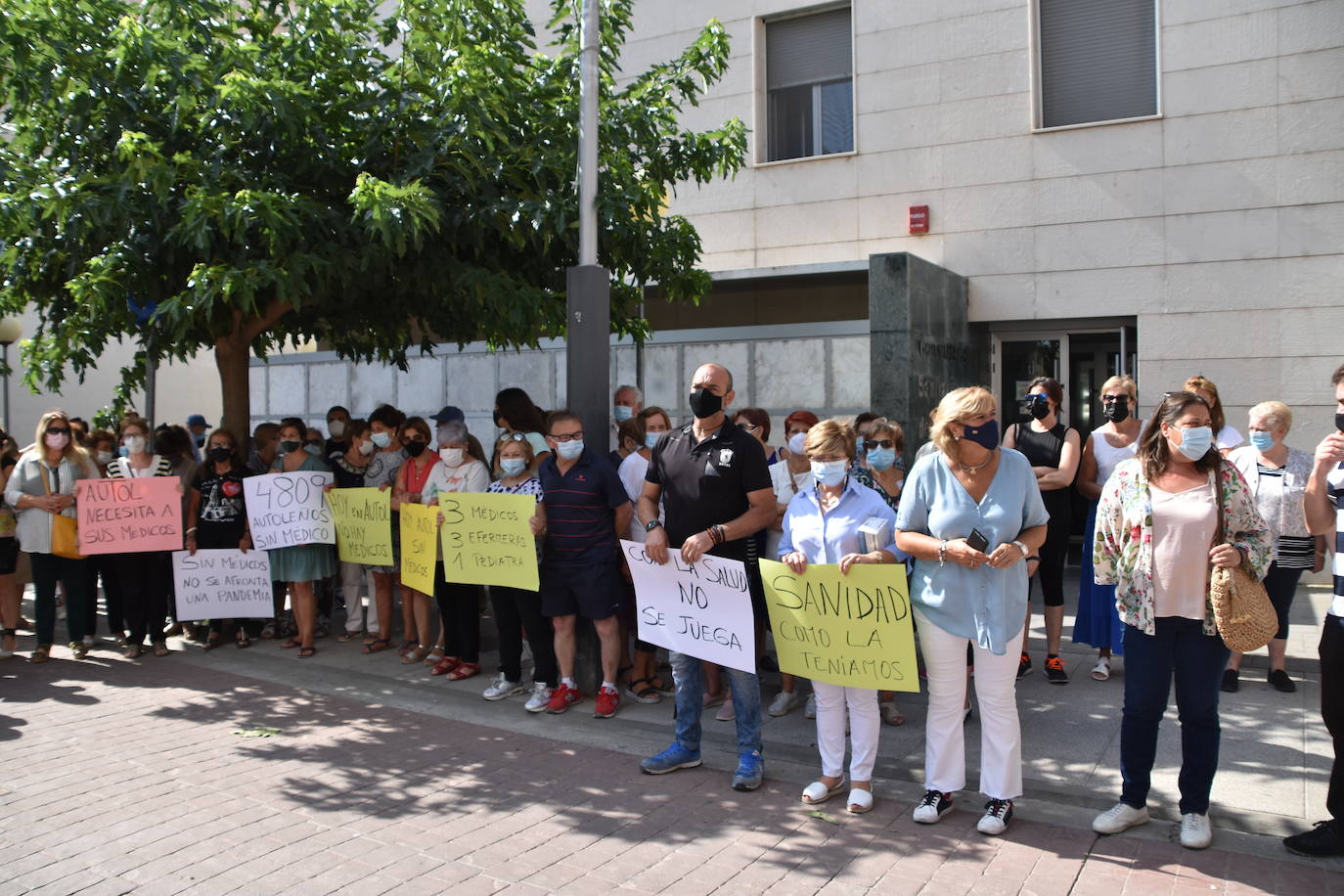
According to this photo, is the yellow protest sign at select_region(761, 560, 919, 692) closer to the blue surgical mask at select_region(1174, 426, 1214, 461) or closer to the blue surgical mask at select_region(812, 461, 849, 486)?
the blue surgical mask at select_region(812, 461, 849, 486)

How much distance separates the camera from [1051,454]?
7.11 metres

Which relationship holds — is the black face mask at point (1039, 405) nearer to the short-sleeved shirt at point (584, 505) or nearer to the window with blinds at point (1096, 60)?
the short-sleeved shirt at point (584, 505)

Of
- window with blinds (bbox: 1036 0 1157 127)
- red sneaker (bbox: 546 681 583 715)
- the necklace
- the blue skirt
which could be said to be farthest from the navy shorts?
window with blinds (bbox: 1036 0 1157 127)

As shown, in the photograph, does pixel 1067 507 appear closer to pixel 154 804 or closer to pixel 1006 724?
pixel 1006 724

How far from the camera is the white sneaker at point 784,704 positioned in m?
6.57

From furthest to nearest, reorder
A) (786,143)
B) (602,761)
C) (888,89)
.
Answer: (786,143), (888,89), (602,761)

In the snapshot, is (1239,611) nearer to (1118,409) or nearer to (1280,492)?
(1280,492)

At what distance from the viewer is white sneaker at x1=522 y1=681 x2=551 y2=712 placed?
674 centimetres

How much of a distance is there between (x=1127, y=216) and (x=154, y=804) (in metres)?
10.3

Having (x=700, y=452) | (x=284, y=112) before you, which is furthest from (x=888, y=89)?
(x=700, y=452)

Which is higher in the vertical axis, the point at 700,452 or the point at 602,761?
the point at 700,452

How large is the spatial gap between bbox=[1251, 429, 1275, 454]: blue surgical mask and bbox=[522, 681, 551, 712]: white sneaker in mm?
4656

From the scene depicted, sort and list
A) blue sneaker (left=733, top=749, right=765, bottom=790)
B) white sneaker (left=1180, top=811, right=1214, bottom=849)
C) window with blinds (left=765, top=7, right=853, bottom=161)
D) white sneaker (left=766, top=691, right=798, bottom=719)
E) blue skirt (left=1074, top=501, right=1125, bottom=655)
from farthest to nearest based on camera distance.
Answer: window with blinds (left=765, top=7, right=853, bottom=161) < blue skirt (left=1074, top=501, right=1125, bottom=655) < white sneaker (left=766, top=691, right=798, bottom=719) < blue sneaker (left=733, top=749, right=765, bottom=790) < white sneaker (left=1180, top=811, right=1214, bottom=849)

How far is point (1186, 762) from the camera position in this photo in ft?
14.8
